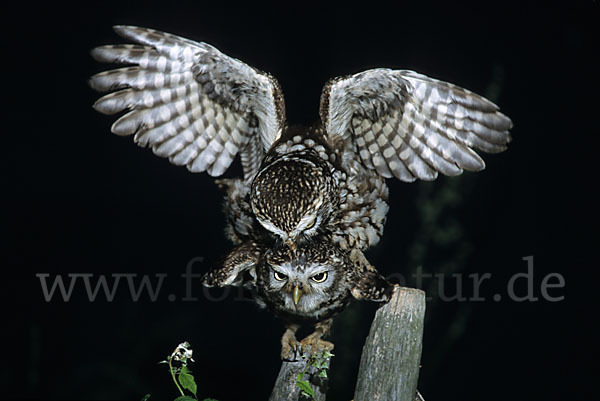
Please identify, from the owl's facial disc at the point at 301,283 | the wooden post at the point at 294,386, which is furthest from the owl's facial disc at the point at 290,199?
the wooden post at the point at 294,386

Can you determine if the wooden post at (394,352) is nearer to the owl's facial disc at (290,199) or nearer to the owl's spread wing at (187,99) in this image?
the owl's facial disc at (290,199)

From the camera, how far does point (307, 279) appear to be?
2291mm

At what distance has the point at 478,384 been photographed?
12.8ft

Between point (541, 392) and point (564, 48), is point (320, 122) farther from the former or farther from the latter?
point (541, 392)

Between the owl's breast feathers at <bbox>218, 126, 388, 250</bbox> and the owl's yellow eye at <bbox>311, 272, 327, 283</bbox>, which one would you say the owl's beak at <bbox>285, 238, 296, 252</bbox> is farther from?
the owl's yellow eye at <bbox>311, 272, 327, 283</bbox>

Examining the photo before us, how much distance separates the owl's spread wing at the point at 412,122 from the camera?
224cm

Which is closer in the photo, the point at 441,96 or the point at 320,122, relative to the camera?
the point at 441,96

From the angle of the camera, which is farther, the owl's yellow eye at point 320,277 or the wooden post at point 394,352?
the owl's yellow eye at point 320,277

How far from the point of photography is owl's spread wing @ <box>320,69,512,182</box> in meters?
2.24

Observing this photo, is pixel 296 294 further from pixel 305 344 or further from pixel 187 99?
pixel 187 99

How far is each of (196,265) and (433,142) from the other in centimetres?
223

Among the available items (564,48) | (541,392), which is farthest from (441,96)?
(541,392)

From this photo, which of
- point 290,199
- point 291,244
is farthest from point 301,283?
point 290,199

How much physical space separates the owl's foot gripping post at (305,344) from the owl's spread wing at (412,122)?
71 cm
